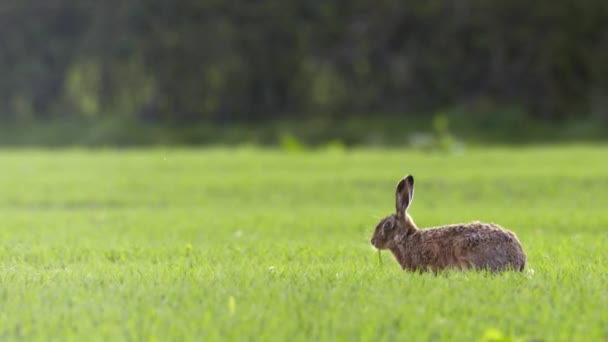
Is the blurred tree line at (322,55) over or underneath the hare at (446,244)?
underneath

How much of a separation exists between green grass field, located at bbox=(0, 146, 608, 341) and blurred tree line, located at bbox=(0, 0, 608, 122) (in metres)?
16.5

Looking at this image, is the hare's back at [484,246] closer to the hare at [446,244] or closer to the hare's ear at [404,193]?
the hare at [446,244]

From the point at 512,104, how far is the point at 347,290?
101 feet

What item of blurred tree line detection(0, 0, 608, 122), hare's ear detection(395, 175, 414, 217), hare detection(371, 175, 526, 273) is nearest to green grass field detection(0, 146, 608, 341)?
hare detection(371, 175, 526, 273)

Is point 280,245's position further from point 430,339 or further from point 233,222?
point 430,339

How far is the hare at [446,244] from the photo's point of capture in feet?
19.1

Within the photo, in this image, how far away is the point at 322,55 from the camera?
36625 mm

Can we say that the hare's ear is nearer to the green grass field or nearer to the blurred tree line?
the green grass field

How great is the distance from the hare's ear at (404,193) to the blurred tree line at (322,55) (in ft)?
93.8

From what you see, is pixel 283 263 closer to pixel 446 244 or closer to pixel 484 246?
pixel 446 244

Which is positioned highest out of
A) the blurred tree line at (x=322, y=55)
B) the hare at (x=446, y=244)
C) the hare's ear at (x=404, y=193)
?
the hare's ear at (x=404, y=193)

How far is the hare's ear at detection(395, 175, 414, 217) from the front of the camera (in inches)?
233

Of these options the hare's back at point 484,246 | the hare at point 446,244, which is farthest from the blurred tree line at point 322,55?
the hare's back at point 484,246

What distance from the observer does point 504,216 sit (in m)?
12.0
